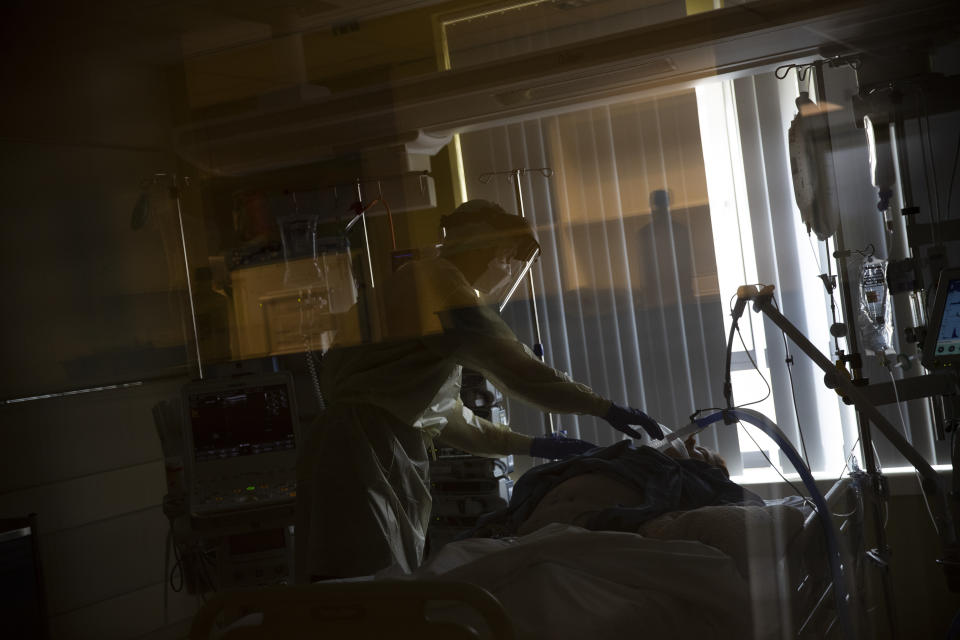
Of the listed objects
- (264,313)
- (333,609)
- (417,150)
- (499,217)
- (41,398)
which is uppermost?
(417,150)

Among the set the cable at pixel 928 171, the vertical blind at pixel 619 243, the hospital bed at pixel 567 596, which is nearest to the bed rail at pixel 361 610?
the hospital bed at pixel 567 596

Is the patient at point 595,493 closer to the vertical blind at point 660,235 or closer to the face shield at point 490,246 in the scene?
the vertical blind at point 660,235

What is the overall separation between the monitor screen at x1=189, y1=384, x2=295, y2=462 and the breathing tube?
2.65 ft

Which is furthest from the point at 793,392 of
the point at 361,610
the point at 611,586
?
the point at 361,610

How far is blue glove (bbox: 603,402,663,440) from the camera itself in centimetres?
141

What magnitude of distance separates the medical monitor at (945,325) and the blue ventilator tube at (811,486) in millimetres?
291

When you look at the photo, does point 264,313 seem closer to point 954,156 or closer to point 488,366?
point 488,366

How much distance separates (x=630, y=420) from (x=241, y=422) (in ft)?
2.79

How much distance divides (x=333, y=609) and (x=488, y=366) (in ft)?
2.07

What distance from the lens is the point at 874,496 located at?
1.53 meters

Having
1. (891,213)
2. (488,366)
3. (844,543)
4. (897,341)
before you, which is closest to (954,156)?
(891,213)

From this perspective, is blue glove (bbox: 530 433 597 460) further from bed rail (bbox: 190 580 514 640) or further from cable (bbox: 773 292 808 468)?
bed rail (bbox: 190 580 514 640)

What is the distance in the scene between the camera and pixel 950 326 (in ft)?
4.50

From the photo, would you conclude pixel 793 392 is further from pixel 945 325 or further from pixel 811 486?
pixel 945 325
